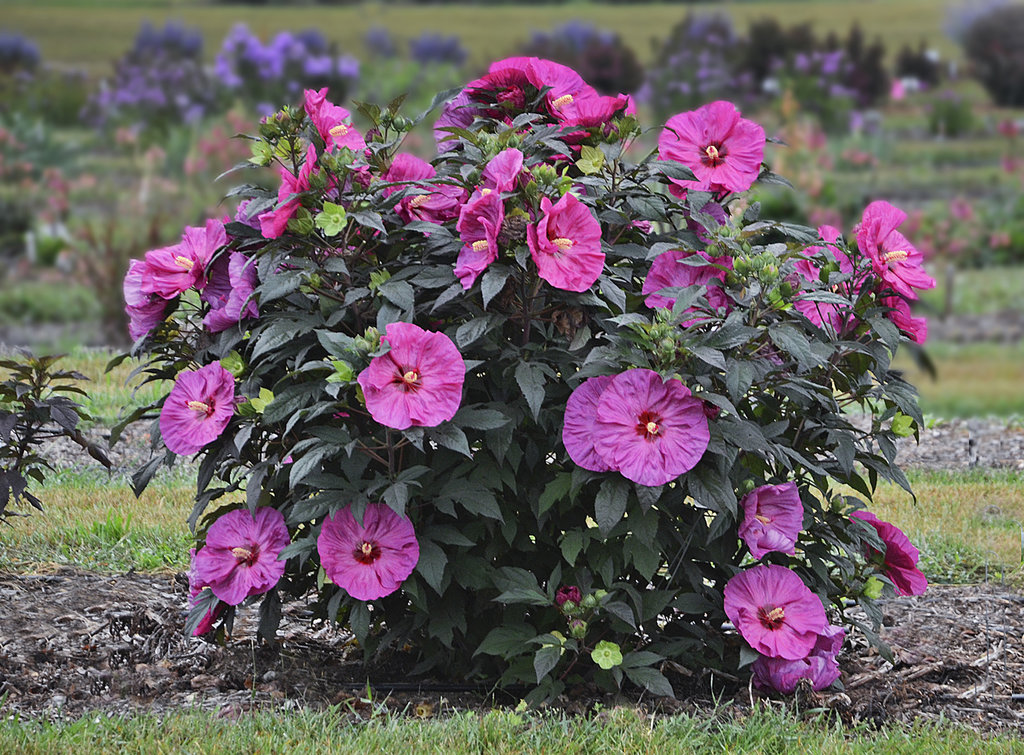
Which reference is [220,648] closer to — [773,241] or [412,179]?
[412,179]

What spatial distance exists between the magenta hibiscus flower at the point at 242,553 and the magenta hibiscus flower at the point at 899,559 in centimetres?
123

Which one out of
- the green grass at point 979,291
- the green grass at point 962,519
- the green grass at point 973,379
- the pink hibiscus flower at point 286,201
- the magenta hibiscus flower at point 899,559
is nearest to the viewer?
the pink hibiscus flower at point 286,201

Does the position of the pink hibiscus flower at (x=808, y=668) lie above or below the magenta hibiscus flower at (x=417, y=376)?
below

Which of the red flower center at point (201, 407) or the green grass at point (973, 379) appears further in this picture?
the green grass at point (973, 379)

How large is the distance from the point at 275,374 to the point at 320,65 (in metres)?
9.77

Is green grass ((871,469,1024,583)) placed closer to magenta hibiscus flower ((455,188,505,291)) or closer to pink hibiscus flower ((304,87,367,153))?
magenta hibiscus flower ((455,188,505,291))

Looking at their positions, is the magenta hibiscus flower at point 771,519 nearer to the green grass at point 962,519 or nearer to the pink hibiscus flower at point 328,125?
the pink hibiscus flower at point 328,125

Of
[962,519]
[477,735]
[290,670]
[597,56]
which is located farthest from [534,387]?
[597,56]

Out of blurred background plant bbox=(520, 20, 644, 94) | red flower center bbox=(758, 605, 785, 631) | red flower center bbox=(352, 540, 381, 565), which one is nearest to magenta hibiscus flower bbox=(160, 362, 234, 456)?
red flower center bbox=(352, 540, 381, 565)

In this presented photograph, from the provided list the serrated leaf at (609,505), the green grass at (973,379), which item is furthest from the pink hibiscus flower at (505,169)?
the green grass at (973,379)

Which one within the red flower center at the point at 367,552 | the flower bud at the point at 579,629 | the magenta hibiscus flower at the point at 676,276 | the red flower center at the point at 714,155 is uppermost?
the red flower center at the point at 714,155

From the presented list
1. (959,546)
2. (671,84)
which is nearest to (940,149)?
(671,84)

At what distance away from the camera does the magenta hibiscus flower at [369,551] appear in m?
2.30

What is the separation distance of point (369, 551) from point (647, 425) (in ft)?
1.87
